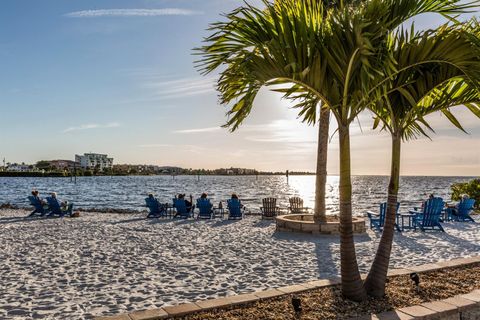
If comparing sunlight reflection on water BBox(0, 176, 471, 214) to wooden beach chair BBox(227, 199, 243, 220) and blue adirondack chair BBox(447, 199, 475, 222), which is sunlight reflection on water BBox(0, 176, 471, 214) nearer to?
wooden beach chair BBox(227, 199, 243, 220)

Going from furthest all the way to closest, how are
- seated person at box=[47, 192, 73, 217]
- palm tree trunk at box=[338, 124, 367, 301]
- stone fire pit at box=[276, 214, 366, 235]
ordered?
seated person at box=[47, 192, 73, 217] < stone fire pit at box=[276, 214, 366, 235] < palm tree trunk at box=[338, 124, 367, 301]

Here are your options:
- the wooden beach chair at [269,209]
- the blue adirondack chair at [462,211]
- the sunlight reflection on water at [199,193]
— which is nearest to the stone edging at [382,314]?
the wooden beach chair at [269,209]

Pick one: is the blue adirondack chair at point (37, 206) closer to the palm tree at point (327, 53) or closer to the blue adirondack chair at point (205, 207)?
the blue adirondack chair at point (205, 207)

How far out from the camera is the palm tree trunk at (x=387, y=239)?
16.6ft

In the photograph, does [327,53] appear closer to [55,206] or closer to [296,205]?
[296,205]

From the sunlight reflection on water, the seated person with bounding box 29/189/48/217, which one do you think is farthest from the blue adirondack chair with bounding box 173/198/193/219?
the sunlight reflection on water

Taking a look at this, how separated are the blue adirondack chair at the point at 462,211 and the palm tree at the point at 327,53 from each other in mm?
12412

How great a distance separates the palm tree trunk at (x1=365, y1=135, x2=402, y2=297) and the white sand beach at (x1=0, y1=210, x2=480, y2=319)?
1550 millimetres

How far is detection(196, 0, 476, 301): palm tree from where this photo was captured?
4113mm

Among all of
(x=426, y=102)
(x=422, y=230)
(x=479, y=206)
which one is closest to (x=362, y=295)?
(x=426, y=102)

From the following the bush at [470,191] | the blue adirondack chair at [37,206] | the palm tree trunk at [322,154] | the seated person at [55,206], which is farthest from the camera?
the bush at [470,191]

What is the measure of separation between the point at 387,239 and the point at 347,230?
30.6 inches

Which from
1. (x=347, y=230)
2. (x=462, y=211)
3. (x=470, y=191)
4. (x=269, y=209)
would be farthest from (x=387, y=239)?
(x=470, y=191)

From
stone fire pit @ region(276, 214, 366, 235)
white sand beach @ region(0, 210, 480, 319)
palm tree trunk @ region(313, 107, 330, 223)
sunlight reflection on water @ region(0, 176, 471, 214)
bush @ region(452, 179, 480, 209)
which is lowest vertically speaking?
sunlight reflection on water @ region(0, 176, 471, 214)
